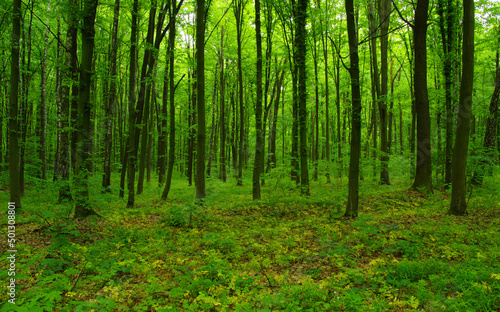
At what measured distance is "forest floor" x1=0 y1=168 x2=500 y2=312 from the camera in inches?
136

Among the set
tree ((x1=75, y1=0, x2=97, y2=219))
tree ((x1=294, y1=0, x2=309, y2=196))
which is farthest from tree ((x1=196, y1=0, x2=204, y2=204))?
tree ((x1=294, y1=0, x2=309, y2=196))

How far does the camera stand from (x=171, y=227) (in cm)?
762

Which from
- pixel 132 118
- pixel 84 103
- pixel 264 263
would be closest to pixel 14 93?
pixel 84 103

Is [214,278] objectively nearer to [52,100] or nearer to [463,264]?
[463,264]

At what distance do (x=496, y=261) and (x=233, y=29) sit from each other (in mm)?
20188

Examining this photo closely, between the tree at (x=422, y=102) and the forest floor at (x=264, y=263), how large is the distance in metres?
2.61

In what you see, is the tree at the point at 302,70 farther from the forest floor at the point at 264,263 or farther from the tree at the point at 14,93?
the tree at the point at 14,93

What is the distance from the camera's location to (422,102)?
1116cm

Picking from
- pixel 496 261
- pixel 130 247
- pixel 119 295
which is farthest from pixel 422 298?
pixel 130 247

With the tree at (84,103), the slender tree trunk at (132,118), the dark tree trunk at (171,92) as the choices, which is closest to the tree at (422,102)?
the dark tree trunk at (171,92)

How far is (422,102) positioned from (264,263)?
1065 centimetres

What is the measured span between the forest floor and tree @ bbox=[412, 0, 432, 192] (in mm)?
2614

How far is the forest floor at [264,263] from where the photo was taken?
346cm

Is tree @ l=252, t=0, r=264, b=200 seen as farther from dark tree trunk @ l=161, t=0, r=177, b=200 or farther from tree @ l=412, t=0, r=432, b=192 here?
tree @ l=412, t=0, r=432, b=192
